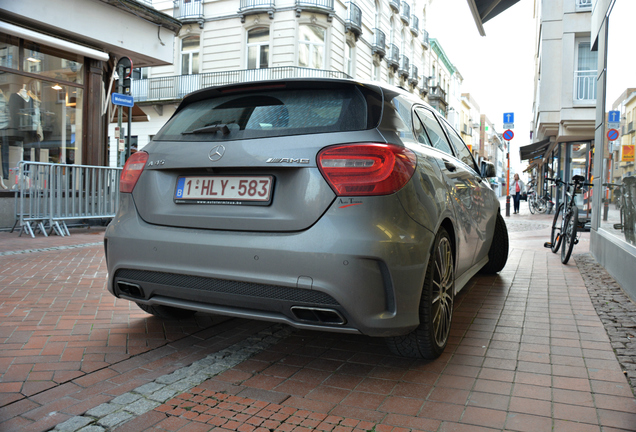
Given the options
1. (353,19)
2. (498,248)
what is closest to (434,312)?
(498,248)

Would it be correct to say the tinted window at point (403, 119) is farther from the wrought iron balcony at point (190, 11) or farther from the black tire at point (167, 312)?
the wrought iron balcony at point (190, 11)

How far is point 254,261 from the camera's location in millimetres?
2691

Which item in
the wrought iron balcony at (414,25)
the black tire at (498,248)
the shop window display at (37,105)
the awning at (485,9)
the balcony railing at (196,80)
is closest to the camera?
the awning at (485,9)

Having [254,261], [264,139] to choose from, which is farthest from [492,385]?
[264,139]

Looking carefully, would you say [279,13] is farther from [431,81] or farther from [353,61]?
[431,81]

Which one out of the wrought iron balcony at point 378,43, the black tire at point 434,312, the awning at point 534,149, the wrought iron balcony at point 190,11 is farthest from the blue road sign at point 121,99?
the wrought iron balcony at point 378,43

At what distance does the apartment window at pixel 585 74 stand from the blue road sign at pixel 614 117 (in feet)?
44.6

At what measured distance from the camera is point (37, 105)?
1198cm

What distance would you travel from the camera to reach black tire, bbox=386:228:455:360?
9.62ft

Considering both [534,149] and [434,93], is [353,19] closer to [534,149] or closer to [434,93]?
[534,149]

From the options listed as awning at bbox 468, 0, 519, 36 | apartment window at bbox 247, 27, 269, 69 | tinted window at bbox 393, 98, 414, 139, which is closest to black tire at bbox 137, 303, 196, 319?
tinted window at bbox 393, 98, 414, 139

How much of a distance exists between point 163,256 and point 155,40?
12439mm

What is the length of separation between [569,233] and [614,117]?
5.63 ft

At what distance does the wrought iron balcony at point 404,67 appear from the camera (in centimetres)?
3801
